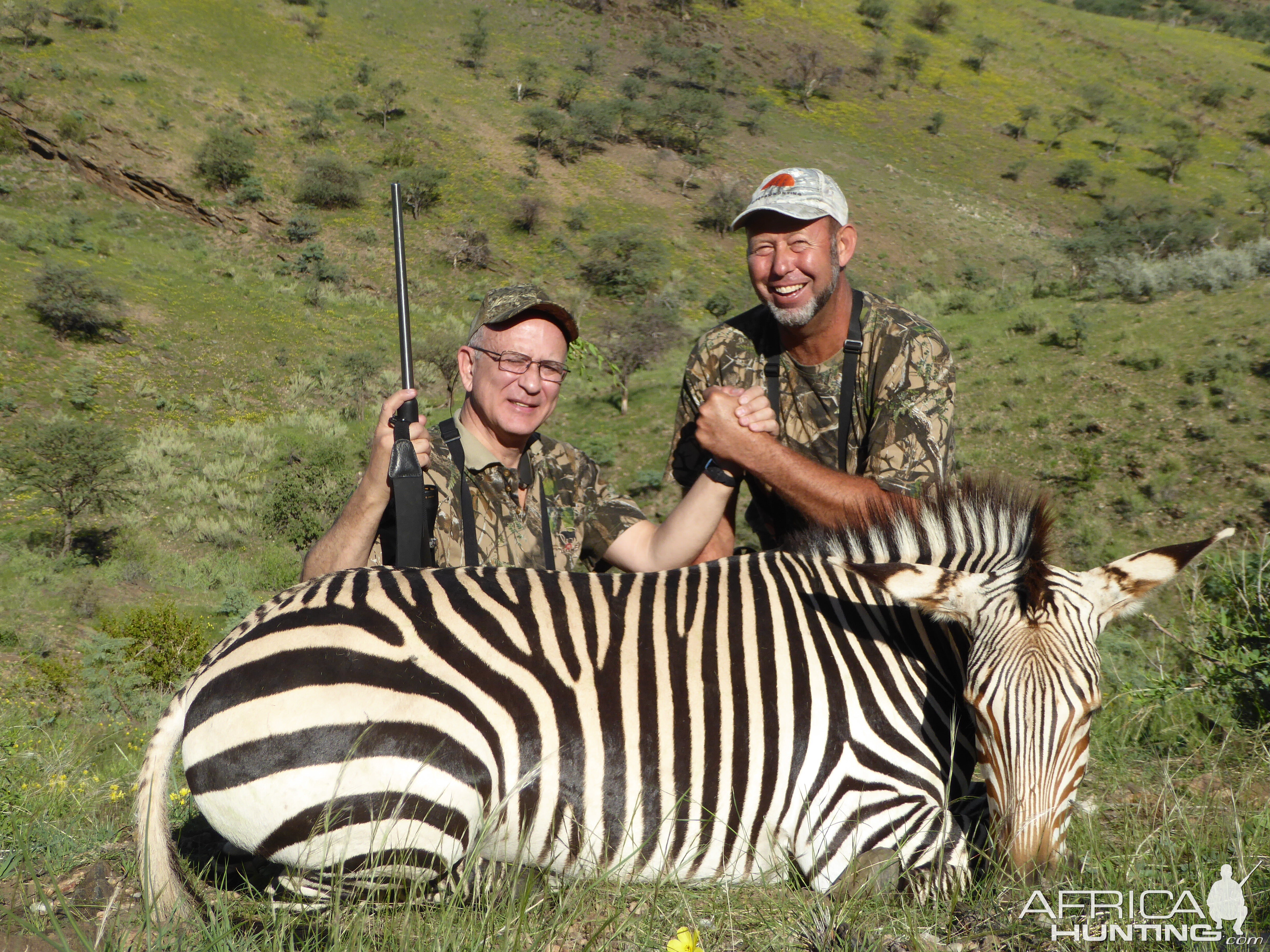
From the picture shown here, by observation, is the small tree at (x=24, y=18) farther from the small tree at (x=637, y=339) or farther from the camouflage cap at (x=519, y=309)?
the camouflage cap at (x=519, y=309)

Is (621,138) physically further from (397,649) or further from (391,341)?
(397,649)

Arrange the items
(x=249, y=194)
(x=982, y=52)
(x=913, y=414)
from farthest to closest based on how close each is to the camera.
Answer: (x=982, y=52) → (x=249, y=194) → (x=913, y=414)

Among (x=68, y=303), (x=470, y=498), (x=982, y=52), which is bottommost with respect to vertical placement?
(x=68, y=303)

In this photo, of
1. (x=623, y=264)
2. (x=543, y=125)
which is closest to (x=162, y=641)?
(x=623, y=264)

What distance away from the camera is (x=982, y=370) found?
56.1 feet

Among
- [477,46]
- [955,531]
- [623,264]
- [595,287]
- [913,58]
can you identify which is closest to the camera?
[955,531]

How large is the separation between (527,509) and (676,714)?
1.79 metres

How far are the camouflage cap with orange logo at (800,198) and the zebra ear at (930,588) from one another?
2.27 m

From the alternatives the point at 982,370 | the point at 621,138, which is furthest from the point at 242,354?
the point at 621,138

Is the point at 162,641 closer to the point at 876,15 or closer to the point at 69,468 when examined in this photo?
the point at 69,468

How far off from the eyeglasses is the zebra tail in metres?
2.11

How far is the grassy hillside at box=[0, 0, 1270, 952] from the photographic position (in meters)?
3.71

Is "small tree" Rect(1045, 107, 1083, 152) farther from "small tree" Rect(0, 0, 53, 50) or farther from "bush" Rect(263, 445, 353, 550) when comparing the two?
"small tree" Rect(0, 0, 53, 50)

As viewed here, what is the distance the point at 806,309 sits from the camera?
420 cm
